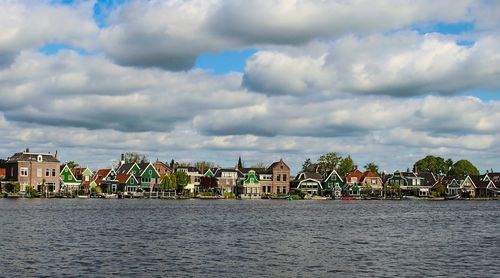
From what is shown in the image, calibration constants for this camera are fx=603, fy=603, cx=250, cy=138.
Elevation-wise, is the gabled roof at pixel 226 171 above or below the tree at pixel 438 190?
above

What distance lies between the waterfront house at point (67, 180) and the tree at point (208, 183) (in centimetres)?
2911

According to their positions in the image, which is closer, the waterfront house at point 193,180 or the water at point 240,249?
the water at point 240,249

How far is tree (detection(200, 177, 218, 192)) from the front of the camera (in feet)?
474

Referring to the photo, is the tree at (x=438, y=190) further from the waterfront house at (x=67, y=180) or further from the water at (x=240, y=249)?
the water at (x=240, y=249)

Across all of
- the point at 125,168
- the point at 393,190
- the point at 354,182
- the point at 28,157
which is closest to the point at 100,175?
the point at 125,168

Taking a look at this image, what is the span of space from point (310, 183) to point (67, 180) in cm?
5850

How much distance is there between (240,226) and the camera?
187 feet

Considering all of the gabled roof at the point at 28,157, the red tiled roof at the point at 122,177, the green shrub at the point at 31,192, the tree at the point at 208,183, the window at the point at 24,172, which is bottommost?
the green shrub at the point at 31,192

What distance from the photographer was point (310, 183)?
5965 inches

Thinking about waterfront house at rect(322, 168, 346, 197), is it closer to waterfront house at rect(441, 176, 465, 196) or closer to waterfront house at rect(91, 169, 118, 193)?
waterfront house at rect(441, 176, 465, 196)

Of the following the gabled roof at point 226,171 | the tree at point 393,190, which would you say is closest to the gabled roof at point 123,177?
the gabled roof at point 226,171

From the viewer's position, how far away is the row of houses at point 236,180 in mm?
123688

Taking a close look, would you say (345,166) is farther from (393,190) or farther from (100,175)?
(100,175)

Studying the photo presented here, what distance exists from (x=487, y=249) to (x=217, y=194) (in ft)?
352
